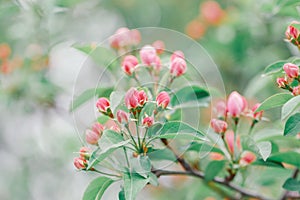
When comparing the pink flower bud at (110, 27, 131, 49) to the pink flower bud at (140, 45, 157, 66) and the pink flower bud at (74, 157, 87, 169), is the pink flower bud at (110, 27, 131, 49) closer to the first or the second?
the pink flower bud at (140, 45, 157, 66)

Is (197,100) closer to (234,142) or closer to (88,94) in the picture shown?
(234,142)

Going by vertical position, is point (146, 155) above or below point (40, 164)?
below

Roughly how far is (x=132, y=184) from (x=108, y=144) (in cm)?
8

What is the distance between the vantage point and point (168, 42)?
7.64ft

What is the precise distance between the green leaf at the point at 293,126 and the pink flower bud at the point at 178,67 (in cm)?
25

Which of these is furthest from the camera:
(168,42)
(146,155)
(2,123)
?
(2,123)

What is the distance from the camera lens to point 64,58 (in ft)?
8.21

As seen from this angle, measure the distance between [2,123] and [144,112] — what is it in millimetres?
1994

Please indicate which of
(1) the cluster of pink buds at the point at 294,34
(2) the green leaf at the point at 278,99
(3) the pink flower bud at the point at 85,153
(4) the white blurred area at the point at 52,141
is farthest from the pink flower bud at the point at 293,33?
(4) the white blurred area at the point at 52,141

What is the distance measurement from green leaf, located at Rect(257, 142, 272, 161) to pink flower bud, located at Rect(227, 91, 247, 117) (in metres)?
0.10

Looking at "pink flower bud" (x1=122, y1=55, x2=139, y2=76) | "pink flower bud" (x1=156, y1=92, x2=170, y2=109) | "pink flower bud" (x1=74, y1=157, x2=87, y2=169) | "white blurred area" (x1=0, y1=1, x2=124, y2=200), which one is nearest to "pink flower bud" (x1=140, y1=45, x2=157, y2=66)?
"pink flower bud" (x1=122, y1=55, x2=139, y2=76)

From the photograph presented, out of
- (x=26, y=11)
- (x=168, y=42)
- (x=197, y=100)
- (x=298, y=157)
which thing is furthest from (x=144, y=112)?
(x=168, y=42)

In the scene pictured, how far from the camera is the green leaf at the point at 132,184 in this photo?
967mm

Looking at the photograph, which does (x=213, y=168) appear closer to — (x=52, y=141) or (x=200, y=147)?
(x=200, y=147)
